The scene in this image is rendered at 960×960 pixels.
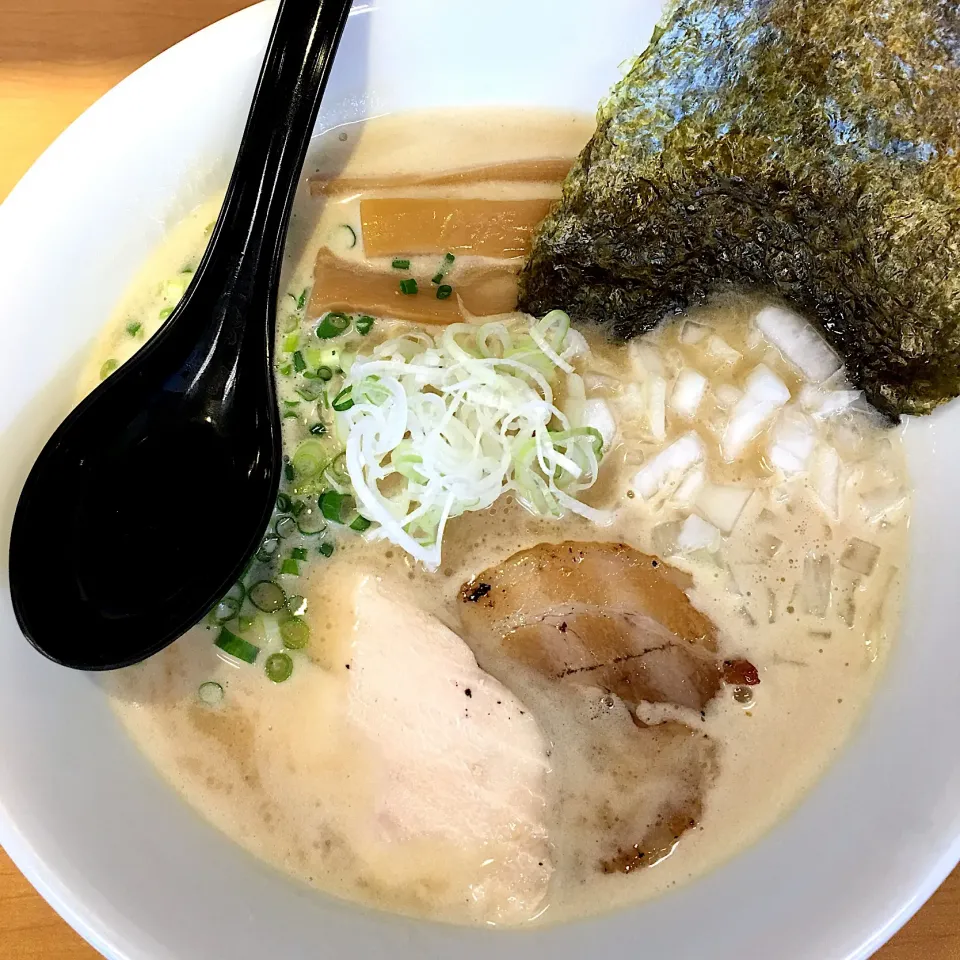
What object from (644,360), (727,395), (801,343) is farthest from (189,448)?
(801,343)

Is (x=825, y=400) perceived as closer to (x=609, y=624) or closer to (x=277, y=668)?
(x=609, y=624)

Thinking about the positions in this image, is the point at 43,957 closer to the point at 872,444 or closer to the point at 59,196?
the point at 59,196

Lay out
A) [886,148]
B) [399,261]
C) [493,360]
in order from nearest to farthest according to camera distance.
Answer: [886,148]
[493,360]
[399,261]

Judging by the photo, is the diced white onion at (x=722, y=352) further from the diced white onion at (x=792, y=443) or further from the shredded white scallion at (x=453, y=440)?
the shredded white scallion at (x=453, y=440)

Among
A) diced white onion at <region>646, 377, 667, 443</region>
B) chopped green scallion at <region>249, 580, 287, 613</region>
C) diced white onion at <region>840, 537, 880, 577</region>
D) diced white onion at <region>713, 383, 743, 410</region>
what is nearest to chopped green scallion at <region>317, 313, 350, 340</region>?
chopped green scallion at <region>249, 580, 287, 613</region>

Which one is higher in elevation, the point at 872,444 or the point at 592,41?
the point at 592,41

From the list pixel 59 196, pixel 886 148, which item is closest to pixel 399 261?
pixel 59 196
